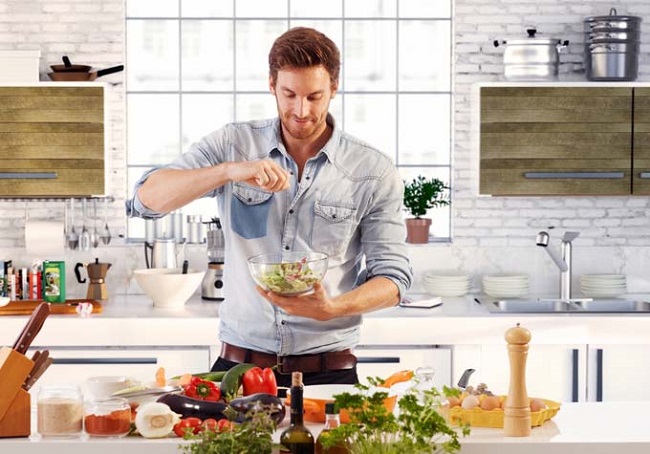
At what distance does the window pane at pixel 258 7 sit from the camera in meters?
6.71

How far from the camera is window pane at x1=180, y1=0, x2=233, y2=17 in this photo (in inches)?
264

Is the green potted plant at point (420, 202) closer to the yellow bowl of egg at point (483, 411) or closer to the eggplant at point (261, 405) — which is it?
the yellow bowl of egg at point (483, 411)

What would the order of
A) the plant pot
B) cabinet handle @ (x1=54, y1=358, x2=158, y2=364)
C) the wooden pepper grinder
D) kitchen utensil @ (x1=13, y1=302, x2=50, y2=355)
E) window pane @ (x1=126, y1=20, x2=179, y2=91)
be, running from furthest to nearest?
window pane @ (x1=126, y1=20, x2=179, y2=91), the plant pot, cabinet handle @ (x1=54, y1=358, x2=158, y2=364), the wooden pepper grinder, kitchen utensil @ (x1=13, y1=302, x2=50, y2=355)

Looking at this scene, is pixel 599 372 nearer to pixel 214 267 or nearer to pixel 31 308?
pixel 214 267

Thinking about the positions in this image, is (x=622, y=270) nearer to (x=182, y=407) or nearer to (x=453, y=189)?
(x=453, y=189)

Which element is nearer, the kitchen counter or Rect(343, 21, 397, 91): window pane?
the kitchen counter

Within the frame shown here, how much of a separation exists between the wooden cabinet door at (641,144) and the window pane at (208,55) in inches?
96.3

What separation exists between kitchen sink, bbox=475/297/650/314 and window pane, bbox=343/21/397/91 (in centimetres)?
155

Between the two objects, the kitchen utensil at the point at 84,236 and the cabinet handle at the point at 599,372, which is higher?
the kitchen utensil at the point at 84,236

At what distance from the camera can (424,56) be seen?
6.78 metres

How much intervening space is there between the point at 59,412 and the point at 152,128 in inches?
157

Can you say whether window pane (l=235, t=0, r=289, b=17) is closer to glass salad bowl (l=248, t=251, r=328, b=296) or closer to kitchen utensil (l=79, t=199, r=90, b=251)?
kitchen utensil (l=79, t=199, r=90, b=251)

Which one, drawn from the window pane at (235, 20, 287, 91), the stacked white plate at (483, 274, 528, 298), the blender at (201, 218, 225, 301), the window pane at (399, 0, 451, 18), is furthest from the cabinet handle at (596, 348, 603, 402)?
the window pane at (235, 20, 287, 91)

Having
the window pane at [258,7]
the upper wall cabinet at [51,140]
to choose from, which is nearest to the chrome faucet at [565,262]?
the window pane at [258,7]
